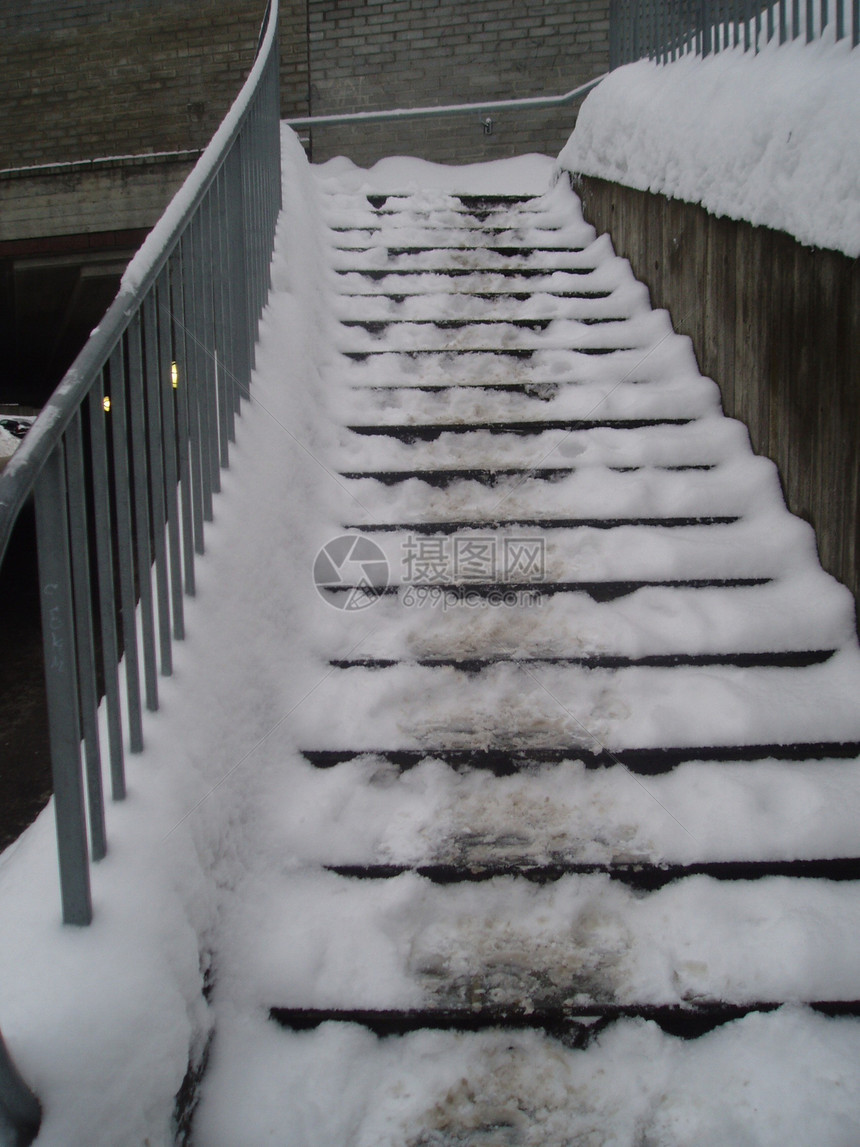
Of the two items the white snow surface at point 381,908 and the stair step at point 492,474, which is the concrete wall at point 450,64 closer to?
the stair step at point 492,474

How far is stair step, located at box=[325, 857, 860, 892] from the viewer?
59.9 inches

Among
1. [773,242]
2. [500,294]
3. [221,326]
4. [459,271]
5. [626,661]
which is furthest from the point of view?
[459,271]

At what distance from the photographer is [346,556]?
2.25 metres

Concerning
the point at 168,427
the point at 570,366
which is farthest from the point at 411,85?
the point at 168,427

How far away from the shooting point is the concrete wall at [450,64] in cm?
698

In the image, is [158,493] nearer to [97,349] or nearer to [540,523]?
[97,349]

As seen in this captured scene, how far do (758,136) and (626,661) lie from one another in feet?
4.93

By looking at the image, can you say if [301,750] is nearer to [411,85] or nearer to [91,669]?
[91,669]

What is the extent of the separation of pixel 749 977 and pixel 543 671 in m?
0.77

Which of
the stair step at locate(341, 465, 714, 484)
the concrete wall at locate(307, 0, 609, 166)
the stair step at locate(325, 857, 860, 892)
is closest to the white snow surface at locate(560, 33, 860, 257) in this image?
the stair step at locate(341, 465, 714, 484)

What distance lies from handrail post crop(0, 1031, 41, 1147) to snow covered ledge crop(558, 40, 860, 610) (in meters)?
1.89

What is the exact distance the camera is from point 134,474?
1407mm

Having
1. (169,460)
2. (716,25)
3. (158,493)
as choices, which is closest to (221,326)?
(169,460)

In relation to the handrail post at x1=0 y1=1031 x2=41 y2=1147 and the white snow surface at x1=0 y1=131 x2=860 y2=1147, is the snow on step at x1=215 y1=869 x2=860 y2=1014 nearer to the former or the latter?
the white snow surface at x1=0 y1=131 x2=860 y2=1147
